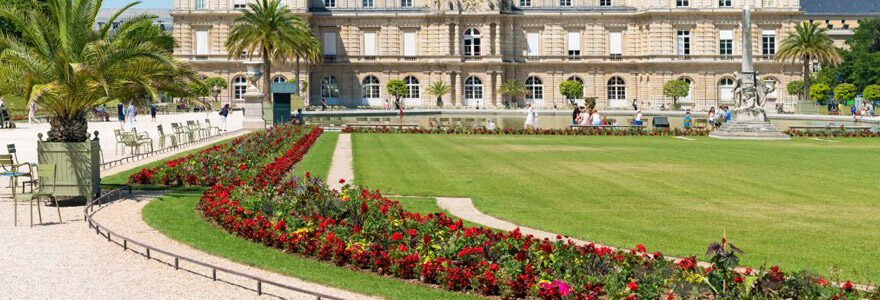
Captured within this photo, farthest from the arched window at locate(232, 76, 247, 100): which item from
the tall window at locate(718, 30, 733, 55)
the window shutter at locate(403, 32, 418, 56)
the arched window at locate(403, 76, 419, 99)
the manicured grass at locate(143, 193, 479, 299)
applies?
the manicured grass at locate(143, 193, 479, 299)

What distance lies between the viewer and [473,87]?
90.0m

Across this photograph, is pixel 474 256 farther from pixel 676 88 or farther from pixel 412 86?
pixel 412 86

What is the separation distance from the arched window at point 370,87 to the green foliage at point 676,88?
28.8 m

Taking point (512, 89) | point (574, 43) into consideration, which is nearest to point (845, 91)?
point (574, 43)

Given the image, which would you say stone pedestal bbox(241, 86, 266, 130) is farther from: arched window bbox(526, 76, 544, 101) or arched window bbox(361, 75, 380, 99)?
arched window bbox(526, 76, 544, 101)

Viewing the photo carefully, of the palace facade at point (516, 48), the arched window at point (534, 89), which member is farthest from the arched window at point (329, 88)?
the arched window at point (534, 89)

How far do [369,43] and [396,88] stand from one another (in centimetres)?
634

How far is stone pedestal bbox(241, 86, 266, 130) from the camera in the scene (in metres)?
48.4

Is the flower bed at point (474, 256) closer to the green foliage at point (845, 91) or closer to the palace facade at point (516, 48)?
the palace facade at point (516, 48)

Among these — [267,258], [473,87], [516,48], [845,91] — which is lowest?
[267,258]

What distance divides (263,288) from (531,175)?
13845 mm

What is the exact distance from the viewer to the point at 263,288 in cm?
1140


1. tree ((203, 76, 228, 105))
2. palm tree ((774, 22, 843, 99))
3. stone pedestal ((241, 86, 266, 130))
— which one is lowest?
stone pedestal ((241, 86, 266, 130))

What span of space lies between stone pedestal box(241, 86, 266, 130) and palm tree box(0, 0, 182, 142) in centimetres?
2919
